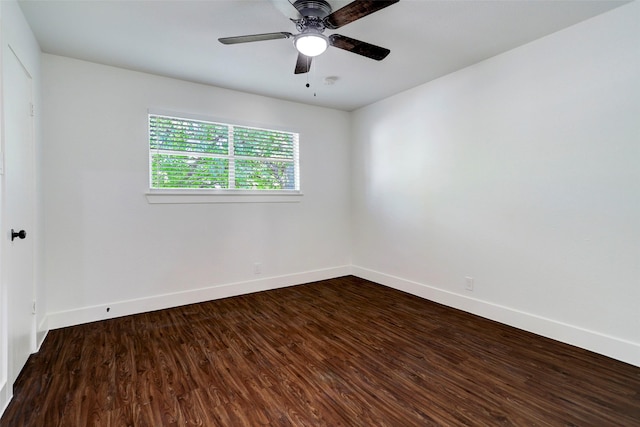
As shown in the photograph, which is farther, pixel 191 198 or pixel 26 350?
pixel 191 198

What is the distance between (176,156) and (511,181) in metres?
3.56

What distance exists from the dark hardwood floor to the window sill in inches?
50.2

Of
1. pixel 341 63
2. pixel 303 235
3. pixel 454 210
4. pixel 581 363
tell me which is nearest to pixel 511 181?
pixel 454 210

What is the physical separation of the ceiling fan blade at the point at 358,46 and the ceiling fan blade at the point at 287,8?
0.28m

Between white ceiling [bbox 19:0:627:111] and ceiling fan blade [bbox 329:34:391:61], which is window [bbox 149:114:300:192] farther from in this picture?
ceiling fan blade [bbox 329:34:391:61]

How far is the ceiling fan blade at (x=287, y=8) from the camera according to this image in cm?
183

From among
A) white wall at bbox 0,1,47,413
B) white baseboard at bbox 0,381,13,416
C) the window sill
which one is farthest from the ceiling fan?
white baseboard at bbox 0,381,13,416

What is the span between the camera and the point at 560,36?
8.23 ft

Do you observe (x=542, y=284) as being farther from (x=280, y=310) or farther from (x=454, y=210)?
(x=280, y=310)

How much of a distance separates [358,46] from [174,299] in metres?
3.19

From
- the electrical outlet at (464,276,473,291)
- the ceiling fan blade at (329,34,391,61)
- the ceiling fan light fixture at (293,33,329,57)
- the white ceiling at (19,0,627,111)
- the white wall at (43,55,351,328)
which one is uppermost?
the white ceiling at (19,0,627,111)

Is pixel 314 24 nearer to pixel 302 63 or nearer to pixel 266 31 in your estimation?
pixel 302 63

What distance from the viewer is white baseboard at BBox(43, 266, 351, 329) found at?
115 inches

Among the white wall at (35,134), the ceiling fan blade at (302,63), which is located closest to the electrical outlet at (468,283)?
the ceiling fan blade at (302,63)
